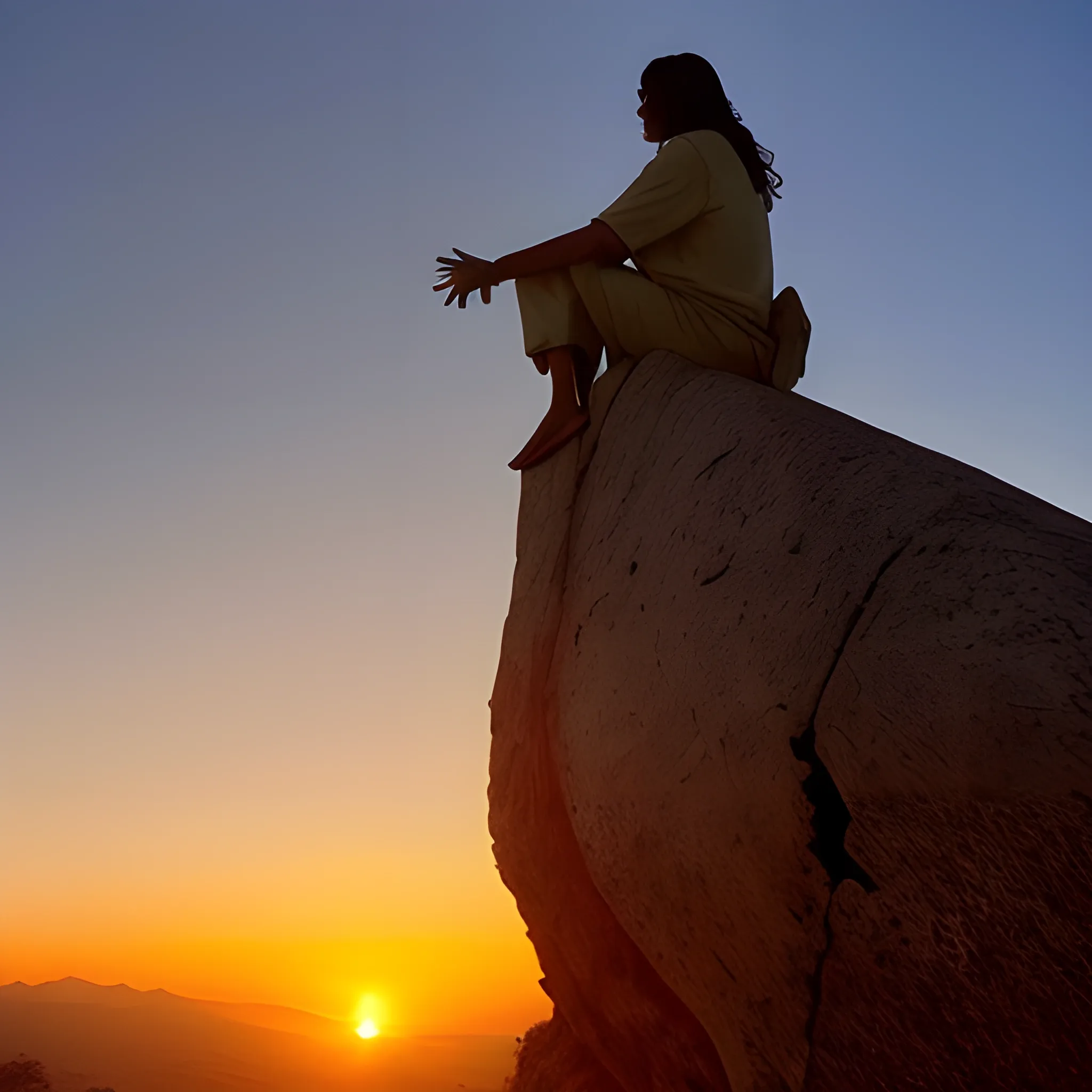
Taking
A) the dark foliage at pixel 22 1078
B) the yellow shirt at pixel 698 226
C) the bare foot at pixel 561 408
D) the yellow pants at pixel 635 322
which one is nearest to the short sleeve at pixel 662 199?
the yellow shirt at pixel 698 226

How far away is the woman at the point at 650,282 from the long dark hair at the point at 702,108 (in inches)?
6.3

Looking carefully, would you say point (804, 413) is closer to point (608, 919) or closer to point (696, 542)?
point (696, 542)

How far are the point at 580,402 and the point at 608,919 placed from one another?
190cm

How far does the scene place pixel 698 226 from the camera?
3922 millimetres

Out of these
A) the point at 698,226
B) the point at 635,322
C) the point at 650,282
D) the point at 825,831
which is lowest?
the point at 825,831

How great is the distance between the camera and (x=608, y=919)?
10.4 ft

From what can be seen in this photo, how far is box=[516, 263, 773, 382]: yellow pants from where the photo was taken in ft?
12.5

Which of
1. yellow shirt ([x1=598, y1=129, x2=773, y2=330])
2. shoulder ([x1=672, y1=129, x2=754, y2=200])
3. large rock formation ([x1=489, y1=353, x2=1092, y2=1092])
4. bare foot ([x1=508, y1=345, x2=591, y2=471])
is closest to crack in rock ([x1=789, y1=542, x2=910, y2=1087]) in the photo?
large rock formation ([x1=489, y1=353, x2=1092, y2=1092])

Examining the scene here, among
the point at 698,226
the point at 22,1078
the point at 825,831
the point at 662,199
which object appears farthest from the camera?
the point at 22,1078

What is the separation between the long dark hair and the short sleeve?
0.33 metres

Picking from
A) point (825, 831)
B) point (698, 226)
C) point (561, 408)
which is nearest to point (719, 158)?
point (698, 226)

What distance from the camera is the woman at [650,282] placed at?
3807mm

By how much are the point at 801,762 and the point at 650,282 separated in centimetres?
216

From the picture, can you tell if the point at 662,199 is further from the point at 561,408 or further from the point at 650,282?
the point at 561,408
